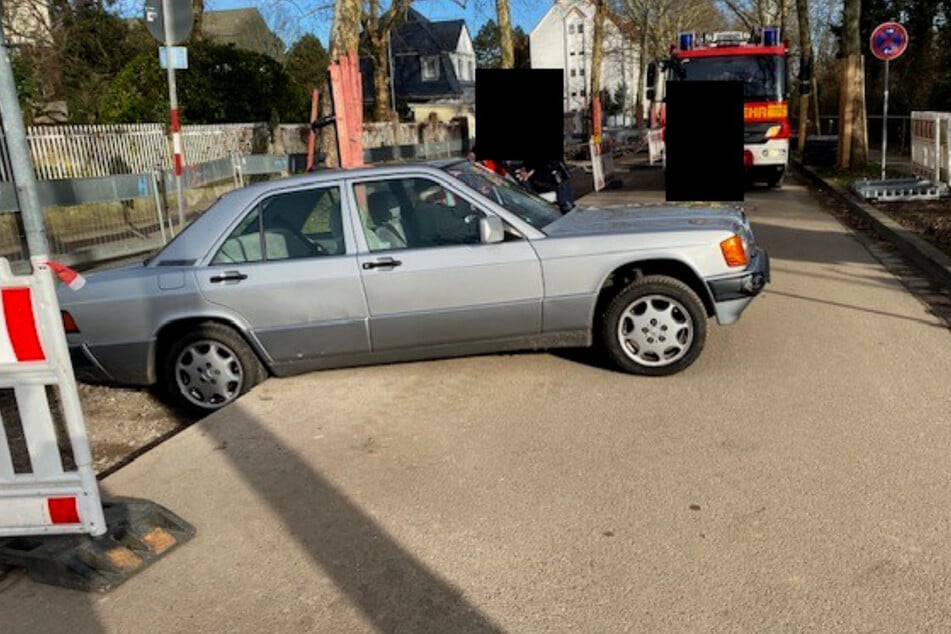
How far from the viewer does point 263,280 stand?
565 cm

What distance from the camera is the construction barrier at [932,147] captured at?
42.5ft

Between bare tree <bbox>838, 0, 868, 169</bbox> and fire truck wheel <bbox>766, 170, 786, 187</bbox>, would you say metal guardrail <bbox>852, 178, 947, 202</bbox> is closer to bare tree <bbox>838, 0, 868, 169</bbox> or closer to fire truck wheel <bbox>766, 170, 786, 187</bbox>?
fire truck wheel <bbox>766, 170, 786, 187</bbox>

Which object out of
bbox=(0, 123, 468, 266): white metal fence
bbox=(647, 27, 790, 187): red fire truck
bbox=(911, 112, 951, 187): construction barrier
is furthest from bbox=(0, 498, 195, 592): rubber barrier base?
bbox=(647, 27, 790, 187): red fire truck

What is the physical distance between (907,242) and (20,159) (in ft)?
30.3

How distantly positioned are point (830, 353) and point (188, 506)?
4462mm

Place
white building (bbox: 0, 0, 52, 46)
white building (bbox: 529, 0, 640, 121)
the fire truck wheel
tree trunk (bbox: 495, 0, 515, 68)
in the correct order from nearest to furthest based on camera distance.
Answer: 1. the fire truck wheel
2. white building (bbox: 0, 0, 52, 46)
3. tree trunk (bbox: 495, 0, 515, 68)
4. white building (bbox: 529, 0, 640, 121)

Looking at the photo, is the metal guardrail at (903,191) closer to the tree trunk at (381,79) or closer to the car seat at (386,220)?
the car seat at (386,220)

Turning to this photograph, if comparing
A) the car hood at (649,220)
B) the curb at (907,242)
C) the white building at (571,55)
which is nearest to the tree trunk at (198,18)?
the curb at (907,242)

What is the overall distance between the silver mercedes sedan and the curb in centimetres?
351

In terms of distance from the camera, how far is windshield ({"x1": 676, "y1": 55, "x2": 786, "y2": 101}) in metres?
17.3

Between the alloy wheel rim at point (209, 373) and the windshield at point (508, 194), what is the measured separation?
2048mm

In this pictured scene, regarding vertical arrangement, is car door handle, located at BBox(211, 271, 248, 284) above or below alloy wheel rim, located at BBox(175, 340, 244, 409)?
above

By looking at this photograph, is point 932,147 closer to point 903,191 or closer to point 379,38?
point 903,191

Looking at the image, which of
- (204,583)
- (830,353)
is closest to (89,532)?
(204,583)
